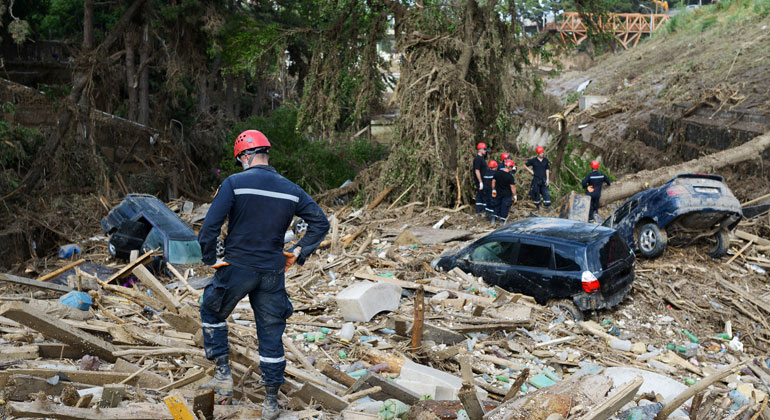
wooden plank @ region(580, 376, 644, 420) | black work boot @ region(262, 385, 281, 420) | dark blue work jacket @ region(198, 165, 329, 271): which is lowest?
black work boot @ region(262, 385, 281, 420)

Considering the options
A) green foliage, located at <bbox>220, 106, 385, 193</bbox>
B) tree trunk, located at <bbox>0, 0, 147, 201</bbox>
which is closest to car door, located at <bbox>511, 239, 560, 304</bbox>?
green foliage, located at <bbox>220, 106, 385, 193</bbox>

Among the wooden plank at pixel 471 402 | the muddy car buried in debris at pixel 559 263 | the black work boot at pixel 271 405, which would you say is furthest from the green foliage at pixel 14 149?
the wooden plank at pixel 471 402

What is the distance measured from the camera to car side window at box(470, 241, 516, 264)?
418 inches

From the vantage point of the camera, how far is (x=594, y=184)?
1509cm

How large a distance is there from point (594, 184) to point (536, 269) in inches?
221

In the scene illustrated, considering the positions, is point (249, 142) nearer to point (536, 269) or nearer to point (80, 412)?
point (80, 412)

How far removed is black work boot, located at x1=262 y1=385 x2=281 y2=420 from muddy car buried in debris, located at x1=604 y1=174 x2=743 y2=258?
938 cm

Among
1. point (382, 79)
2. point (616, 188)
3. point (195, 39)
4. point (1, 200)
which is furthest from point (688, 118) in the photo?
point (1, 200)

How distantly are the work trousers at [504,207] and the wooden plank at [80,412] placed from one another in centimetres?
1155

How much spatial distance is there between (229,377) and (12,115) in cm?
2278

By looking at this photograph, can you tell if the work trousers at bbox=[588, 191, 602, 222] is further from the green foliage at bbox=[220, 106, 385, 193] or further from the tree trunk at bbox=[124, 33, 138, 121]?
the tree trunk at bbox=[124, 33, 138, 121]

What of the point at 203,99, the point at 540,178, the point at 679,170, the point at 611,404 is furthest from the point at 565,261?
the point at 203,99

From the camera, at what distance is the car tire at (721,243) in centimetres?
1304

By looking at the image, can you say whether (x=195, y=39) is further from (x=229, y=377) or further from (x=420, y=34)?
(x=229, y=377)
